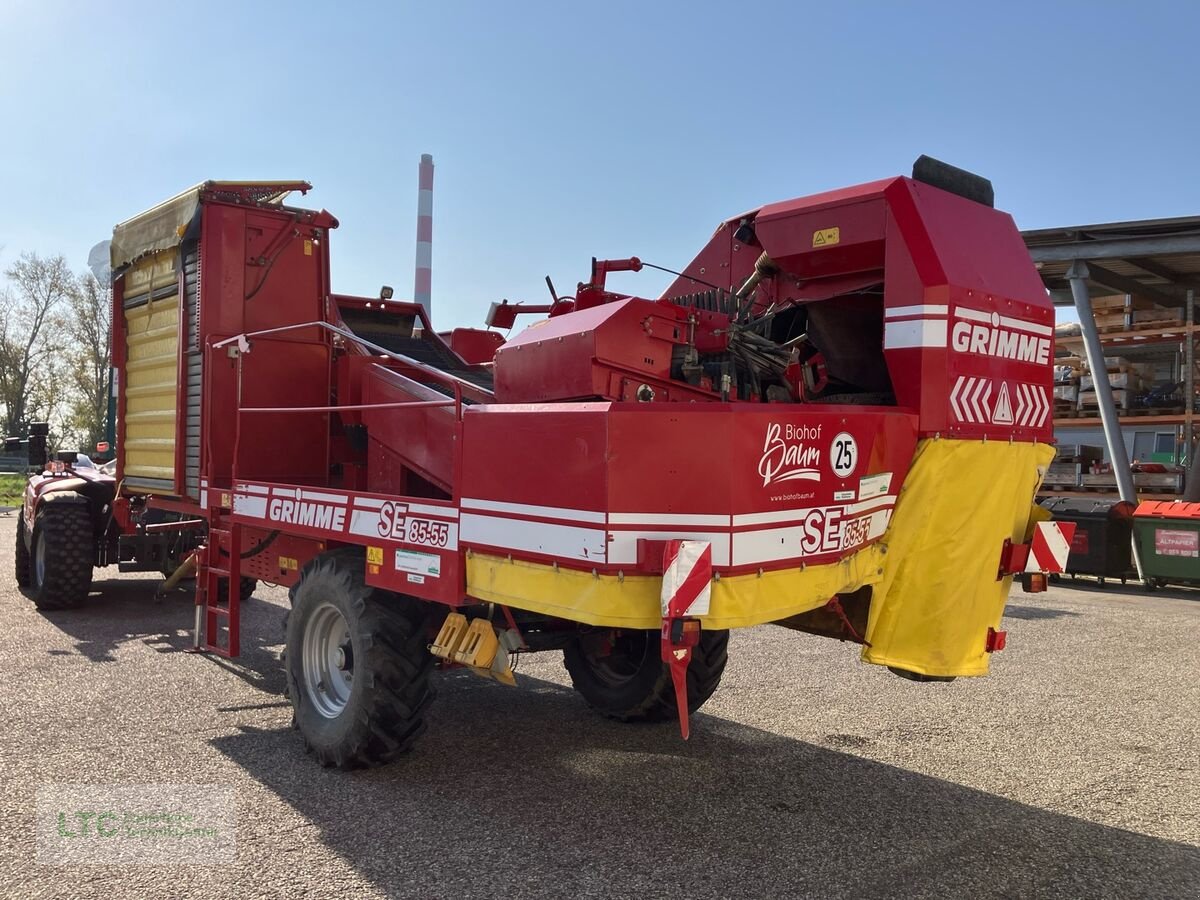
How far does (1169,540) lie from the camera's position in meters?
11.9

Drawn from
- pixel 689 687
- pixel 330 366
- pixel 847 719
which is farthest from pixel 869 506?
pixel 330 366

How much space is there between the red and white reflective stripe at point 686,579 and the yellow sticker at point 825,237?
167 centimetres

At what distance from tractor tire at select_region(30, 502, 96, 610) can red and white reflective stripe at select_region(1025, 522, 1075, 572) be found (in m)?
7.69

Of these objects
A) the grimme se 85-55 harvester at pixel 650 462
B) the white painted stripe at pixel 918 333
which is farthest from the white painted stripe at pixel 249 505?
the white painted stripe at pixel 918 333

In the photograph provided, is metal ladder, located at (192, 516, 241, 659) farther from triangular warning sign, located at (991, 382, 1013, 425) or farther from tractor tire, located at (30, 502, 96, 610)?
triangular warning sign, located at (991, 382, 1013, 425)

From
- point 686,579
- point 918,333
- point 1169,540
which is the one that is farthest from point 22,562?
point 1169,540

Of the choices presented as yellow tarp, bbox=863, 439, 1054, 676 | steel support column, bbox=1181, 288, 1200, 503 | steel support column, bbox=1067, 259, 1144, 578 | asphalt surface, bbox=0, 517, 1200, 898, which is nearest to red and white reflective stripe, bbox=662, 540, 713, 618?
asphalt surface, bbox=0, 517, 1200, 898

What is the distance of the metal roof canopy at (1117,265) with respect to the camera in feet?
42.3

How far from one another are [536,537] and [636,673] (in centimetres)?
222

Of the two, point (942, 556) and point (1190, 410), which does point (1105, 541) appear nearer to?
point (1190, 410)

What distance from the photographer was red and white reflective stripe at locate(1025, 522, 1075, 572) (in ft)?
14.3

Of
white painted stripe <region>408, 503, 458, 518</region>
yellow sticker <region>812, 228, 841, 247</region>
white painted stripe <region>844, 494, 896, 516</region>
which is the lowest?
white painted stripe <region>408, 503, 458, 518</region>

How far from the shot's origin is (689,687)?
5289 mm

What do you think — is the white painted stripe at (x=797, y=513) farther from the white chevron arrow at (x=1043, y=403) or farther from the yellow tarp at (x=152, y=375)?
the yellow tarp at (x=152, y=375)
